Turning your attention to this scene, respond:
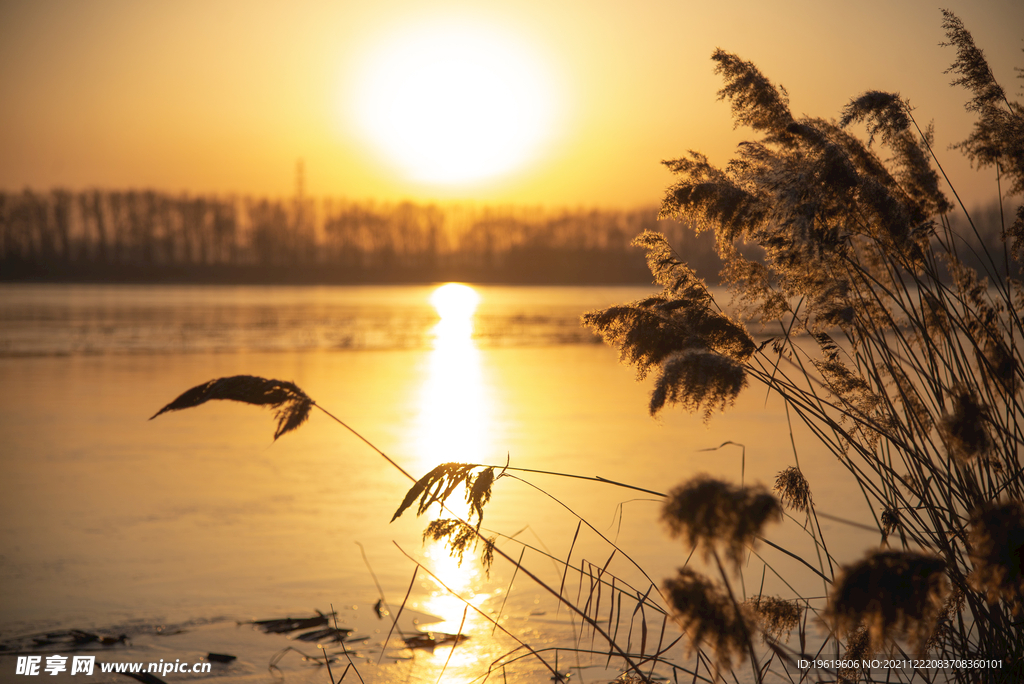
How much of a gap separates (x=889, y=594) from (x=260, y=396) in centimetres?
174

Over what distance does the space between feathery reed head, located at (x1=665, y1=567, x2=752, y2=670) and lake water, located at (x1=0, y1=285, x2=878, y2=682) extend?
356mm

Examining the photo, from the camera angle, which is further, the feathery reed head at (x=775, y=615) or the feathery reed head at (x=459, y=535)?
the feathery reed head at (x=775, y=615)

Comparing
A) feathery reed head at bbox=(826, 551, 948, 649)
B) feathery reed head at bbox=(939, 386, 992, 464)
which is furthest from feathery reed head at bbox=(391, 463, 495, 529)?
feathery reed head at bbox=(939, 386, 992, 464)

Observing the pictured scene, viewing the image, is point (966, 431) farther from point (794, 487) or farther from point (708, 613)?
point (708, 613)

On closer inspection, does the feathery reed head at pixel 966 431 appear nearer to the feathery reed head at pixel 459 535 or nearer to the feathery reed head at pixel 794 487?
the feathery reed head at pixel 794 487

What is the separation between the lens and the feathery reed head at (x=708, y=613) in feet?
5.26

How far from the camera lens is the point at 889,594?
5.08 ft

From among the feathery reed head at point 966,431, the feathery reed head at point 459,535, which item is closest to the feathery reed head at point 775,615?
the feathery reed head at point 966,431

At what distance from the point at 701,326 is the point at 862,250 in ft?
3.69

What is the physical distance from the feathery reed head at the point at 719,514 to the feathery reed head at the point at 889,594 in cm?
25

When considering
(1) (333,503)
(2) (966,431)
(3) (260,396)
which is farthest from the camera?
(1) (333,503)

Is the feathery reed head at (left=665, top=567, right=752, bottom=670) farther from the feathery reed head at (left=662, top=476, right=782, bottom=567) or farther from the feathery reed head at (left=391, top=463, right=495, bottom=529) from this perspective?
the feathery reed head at (left=391, top=463, right=495, bottom=529)

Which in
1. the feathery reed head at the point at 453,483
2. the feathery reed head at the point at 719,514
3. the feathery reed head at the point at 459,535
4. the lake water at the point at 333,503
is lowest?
the lake water at the point at 333,503

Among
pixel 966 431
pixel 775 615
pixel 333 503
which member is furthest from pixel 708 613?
pixel 333 503
